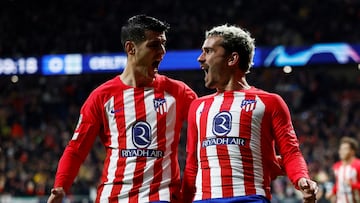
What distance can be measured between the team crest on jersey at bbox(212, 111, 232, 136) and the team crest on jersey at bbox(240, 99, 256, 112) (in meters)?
0.08

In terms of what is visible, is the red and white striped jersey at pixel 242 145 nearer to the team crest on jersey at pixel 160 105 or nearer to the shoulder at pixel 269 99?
the shoulder at pixel 269 99

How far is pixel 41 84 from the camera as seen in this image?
20812 millimetres

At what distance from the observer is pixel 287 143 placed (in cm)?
332

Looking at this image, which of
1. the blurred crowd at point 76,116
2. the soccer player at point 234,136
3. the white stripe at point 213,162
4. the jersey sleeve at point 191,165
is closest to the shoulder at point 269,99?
the soccer player at point 234,136

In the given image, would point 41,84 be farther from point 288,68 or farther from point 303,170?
point 303,170

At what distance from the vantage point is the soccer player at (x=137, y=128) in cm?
368

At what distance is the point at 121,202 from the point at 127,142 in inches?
12.4

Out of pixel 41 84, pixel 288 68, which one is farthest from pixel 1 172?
pixel 288 68

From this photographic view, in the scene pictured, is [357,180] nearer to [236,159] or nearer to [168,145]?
[168,145]

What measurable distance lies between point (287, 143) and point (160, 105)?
2.58 feet

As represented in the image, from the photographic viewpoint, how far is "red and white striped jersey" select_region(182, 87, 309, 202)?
10.9ft

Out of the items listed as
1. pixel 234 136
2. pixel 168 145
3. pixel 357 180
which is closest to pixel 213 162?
pixel 234 136

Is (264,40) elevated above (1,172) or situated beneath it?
elevated above

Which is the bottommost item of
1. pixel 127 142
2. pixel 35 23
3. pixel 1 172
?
pixel 127 142
